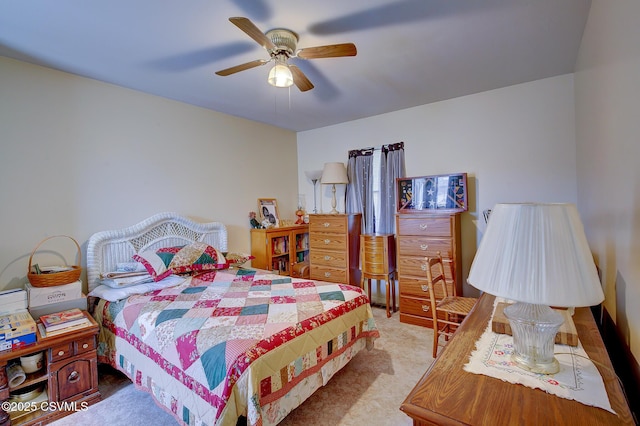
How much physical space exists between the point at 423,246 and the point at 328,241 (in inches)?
51.8

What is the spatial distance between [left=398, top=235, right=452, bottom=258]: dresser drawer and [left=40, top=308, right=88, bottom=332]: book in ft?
9.87

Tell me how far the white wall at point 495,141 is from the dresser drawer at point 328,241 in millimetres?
1246

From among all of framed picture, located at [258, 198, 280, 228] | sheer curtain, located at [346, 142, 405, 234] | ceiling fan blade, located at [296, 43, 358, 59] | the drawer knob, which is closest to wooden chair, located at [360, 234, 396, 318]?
sheer curtain, located at [346, 142, 405, 234]

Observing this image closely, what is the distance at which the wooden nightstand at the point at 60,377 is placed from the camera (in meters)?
1.87

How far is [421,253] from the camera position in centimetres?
329

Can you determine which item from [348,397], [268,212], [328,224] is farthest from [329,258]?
[348,397]

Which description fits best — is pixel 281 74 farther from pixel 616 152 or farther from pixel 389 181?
pixel 389 181

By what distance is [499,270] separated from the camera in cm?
91

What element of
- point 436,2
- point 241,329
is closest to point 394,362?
point 241,329

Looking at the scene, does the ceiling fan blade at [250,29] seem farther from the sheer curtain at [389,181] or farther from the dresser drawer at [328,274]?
the dresser drawer at [328,274]

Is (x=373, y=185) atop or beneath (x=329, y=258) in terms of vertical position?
atop

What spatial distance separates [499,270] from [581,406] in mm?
420

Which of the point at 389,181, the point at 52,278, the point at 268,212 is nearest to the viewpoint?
the point at 52,278

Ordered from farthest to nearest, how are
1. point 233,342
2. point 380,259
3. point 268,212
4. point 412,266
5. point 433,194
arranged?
point 268,212 → point 380,259 → point 433,194 → point 412,266 → point 233,342
